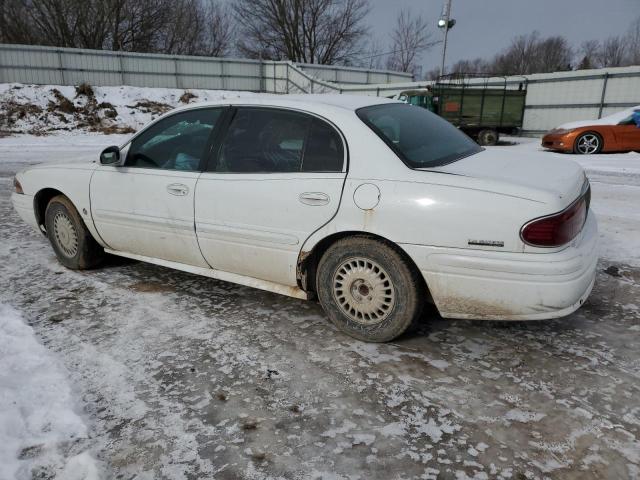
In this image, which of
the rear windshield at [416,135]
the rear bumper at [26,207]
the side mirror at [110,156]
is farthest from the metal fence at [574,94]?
the rear bumper at [26,207]

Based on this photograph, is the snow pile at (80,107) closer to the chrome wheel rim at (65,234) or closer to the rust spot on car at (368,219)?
the chrome wheel rim at (65,234)

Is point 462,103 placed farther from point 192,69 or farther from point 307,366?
point 192,69

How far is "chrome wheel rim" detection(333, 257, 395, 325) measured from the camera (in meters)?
2.86

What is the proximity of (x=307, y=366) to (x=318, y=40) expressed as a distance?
4235cm

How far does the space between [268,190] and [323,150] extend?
446 millimetres

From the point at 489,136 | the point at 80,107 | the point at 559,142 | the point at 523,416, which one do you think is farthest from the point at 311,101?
the point at 80,107

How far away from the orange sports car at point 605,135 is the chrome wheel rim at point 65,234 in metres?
11.9

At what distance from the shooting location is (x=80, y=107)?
23281 mm

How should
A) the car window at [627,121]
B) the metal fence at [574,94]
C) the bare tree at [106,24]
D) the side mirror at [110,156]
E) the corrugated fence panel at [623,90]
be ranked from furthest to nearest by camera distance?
1. the bare tree at [106,24]
2. the metal fence at [574,94]
3. the corrugated fence panel at [623,90]
4. the car window at [627,121]
5. the side mirror at [110,156]

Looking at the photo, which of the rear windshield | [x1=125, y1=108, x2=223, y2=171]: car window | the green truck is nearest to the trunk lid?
the rear windshield

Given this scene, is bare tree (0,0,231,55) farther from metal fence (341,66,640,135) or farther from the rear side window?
the rear side window

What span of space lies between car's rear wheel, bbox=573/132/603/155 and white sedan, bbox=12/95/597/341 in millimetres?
10143

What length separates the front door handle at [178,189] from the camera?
3406 mm

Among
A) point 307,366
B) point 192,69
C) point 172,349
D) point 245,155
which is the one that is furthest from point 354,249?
point 192,69
